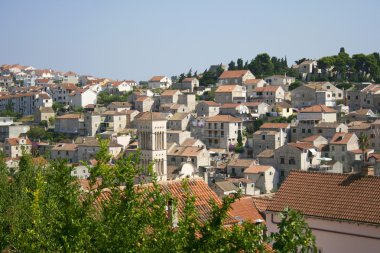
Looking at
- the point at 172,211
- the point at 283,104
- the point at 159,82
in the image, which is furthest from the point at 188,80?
the point at 172,211

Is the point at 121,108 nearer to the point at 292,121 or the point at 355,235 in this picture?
the point at 292,121

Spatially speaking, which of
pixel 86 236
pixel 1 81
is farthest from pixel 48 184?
pixel 1 81

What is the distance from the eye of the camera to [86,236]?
27.7 ft

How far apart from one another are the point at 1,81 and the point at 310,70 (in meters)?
66.0

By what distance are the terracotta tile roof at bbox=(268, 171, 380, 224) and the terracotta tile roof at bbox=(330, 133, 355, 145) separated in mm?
A: 46055

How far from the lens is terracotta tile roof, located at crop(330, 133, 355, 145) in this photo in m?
59.5

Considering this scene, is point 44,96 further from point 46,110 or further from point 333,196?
point 333,196

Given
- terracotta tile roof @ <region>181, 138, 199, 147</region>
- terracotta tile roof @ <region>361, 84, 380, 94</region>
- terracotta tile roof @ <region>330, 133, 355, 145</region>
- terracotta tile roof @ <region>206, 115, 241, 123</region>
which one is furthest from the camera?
terracotta tile roof @ <region>361, 84, 380, 94</region>

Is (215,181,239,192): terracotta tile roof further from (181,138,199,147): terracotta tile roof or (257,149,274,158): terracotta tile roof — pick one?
(181,138,199,147): terracotta tile roof

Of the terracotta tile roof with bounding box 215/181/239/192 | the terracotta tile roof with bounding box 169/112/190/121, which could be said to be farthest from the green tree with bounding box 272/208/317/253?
the terracotta tile roof with bounding box 169/112/190/121

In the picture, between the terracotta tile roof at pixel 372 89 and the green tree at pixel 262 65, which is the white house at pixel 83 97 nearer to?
the green tree at pixel 262 65

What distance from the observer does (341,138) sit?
60406mm

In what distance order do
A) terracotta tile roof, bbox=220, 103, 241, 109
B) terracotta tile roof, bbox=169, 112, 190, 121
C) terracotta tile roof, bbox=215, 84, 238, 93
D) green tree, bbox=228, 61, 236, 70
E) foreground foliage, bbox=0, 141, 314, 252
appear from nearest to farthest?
foreground foliage, bbox=0, 141, 314, 252
terracotta tile roof, bbox=169, 112, 190, 121
terracotta tile roof, bbox=220, 103, 241, 109
terracotta tile roof, bbox=215, 84, 238, 93
green tree, bbox=228, 61, 236, 70

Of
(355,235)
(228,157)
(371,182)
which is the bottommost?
(228,157)
